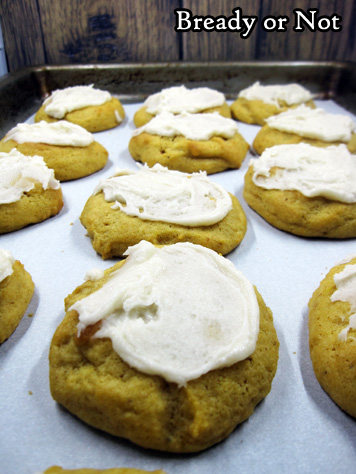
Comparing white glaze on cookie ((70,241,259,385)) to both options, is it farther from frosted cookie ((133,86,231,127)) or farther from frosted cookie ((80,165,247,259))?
frosted cookie ((133,86,231,127))

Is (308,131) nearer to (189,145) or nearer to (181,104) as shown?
(189,145)

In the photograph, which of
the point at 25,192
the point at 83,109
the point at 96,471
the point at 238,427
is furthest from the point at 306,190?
the point at 83,109

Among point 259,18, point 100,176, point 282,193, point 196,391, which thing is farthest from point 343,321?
point 259,18

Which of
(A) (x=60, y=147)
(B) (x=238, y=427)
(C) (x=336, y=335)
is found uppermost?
(A) (x=60, y=147)

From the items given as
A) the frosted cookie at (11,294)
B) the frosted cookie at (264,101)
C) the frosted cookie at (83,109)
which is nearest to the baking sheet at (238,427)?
the frosted cookie at (11,294)

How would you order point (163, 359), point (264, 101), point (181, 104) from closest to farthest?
point (163, 359) < point (181, 104) < point (264, 101)

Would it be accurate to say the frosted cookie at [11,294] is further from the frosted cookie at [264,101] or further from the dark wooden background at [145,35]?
the dark wooden background at [145,35]

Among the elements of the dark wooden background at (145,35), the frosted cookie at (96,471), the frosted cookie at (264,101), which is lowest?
the frosted cookie at (96,471)
